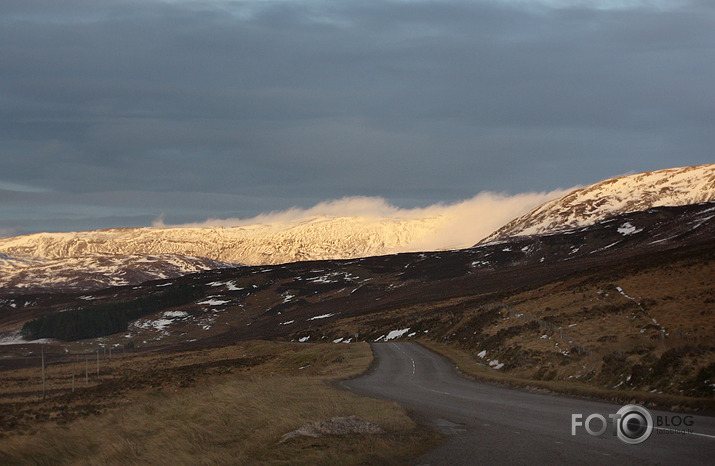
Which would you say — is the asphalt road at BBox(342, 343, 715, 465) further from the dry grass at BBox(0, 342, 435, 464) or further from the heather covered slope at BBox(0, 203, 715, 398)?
the heather covered slope at BBox(0, 203, 715, 398)

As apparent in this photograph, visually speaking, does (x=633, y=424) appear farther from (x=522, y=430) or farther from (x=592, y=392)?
(x=592, y=392)

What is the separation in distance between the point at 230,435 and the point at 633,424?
10.8 meters

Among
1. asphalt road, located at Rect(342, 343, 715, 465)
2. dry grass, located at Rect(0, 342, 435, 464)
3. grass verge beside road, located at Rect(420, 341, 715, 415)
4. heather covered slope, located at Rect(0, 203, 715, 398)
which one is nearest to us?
asphalt road, located at Rect(342, 343, 715, 465)

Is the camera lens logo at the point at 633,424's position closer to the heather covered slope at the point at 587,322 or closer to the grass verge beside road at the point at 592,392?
the grass verge beside road at the point at 592,392

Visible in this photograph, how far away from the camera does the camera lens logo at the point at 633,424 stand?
14527 mm

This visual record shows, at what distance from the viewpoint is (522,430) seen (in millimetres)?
16359

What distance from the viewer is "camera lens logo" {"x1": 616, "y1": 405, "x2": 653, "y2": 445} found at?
572 inches

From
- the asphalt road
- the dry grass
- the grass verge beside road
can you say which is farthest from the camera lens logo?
the dry grass

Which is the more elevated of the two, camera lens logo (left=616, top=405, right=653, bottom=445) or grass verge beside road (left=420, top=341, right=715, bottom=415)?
camera lens logo (left=616, top=405, right=653, bottom=445)

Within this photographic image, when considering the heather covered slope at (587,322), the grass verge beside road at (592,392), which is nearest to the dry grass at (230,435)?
the grass verge beside road at (592,392)

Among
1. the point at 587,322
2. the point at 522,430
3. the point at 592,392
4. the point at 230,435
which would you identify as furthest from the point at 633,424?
the point at 587,322

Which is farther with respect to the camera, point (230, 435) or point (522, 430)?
point (230, 435)

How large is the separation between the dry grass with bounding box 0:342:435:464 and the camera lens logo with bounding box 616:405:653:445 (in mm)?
4649

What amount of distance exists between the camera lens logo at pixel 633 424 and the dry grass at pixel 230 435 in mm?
4649
